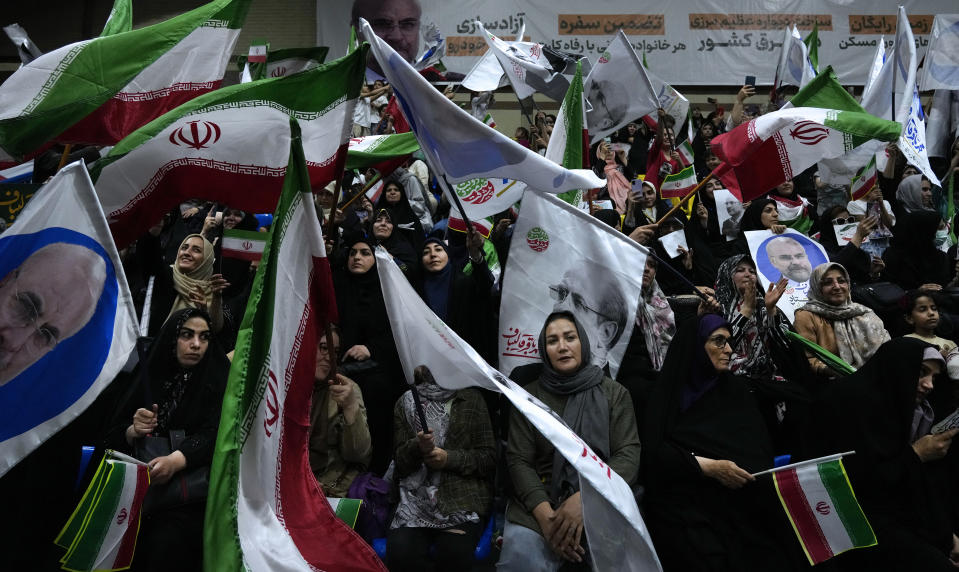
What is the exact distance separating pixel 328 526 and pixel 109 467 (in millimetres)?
781

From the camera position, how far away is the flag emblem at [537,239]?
14.6 feet

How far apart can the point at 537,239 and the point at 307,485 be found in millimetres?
2004

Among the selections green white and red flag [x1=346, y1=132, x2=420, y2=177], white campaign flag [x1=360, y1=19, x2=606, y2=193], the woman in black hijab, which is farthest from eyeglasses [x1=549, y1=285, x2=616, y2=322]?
green white and red flag [x1=346, y1=132, x2=420, y2=177]

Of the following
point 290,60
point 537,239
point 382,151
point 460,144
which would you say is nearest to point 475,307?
point 537,239

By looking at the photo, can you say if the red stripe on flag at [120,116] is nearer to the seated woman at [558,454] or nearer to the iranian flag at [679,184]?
the seated woman at [558,454]

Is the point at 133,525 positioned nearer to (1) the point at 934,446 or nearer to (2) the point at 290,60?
(1) the point at 934,446

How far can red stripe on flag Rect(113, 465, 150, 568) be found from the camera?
10.2 feet

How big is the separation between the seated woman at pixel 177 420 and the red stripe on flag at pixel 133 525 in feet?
0.69

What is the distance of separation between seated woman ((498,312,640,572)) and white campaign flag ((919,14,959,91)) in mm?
6147

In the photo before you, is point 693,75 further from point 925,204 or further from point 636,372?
point 636,372

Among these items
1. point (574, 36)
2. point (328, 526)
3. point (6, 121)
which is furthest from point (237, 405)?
point (574, 36)

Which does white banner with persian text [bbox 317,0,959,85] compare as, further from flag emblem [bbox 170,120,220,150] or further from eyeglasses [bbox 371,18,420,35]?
flag emblem [bbox 170,120,220,150]

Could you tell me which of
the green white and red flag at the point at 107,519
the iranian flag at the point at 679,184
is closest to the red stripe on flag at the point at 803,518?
the green white and red flag at the point at 107,519

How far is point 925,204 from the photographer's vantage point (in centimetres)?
774
